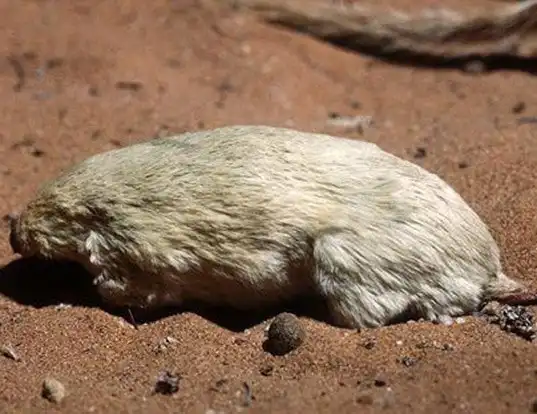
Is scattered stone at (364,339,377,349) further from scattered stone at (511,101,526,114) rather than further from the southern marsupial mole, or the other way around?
scattered stone at (511,101,526,114)

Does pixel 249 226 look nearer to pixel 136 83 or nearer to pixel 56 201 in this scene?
pixel 56 201

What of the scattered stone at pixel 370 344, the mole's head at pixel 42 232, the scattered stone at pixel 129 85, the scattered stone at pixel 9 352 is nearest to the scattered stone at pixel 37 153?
the scattered stone at pixel 129 85

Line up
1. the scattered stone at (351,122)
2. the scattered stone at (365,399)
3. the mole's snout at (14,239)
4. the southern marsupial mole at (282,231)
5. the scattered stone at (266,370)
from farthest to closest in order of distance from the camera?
the scattered stone at (351,122) → the mole's snout at (14,239) → the southern marsupial mole at (282,231) → the scattered stone at (266,370) → the scattered stone at (365,399)

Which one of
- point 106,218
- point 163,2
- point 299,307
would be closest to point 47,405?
point 106,218

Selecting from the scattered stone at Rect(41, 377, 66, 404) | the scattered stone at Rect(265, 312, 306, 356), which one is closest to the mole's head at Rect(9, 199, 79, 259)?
the scattered stone at Rect(41, 377, 66, 404)

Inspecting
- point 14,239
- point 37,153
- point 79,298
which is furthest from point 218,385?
point 37,153

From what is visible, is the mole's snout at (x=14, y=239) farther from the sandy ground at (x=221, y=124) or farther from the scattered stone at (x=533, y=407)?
the scattered stone at (x=533, y=407)
